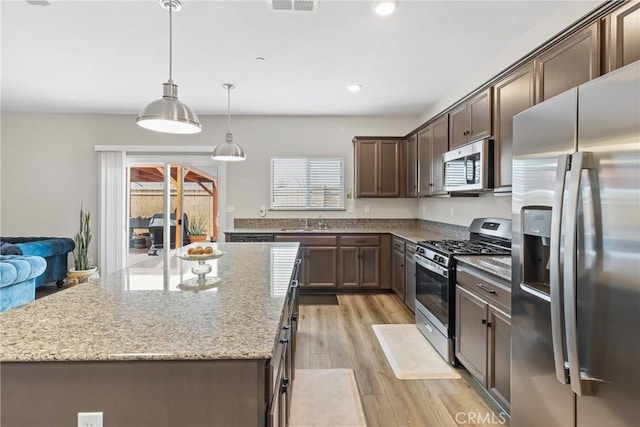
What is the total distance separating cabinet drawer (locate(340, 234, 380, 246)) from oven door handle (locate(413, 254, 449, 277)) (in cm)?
136

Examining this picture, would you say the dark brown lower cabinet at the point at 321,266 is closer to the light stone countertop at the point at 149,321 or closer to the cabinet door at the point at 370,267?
the cabinet door at the point at 370,267

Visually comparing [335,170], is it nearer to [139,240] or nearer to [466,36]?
[466,36]

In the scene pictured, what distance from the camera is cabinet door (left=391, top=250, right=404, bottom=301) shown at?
425 centimetres

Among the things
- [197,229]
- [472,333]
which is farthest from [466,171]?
[197,229]

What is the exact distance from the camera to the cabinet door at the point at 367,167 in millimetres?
5035

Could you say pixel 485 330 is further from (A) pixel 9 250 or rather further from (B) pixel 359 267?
(A) pixel 9 250

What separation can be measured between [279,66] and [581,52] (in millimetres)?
2528

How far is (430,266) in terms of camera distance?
3000 millimetres

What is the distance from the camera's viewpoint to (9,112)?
5.16 metres

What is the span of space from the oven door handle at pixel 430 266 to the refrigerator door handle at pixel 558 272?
4.49 feet

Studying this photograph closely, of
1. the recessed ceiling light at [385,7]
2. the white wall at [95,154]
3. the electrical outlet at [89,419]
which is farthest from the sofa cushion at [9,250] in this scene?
the recessed ceiling light at [385,7]

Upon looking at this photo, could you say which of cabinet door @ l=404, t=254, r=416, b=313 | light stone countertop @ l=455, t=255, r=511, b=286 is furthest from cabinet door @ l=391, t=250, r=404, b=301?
light stone countertop @ l=455, t=255, r=511, b=286

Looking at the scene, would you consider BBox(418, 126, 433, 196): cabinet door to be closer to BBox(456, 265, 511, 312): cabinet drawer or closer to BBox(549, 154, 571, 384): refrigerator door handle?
BBox(456, 265, 511, 312): cabinet drawer

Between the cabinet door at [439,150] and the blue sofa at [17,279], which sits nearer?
the blue sofa at [17,279]
